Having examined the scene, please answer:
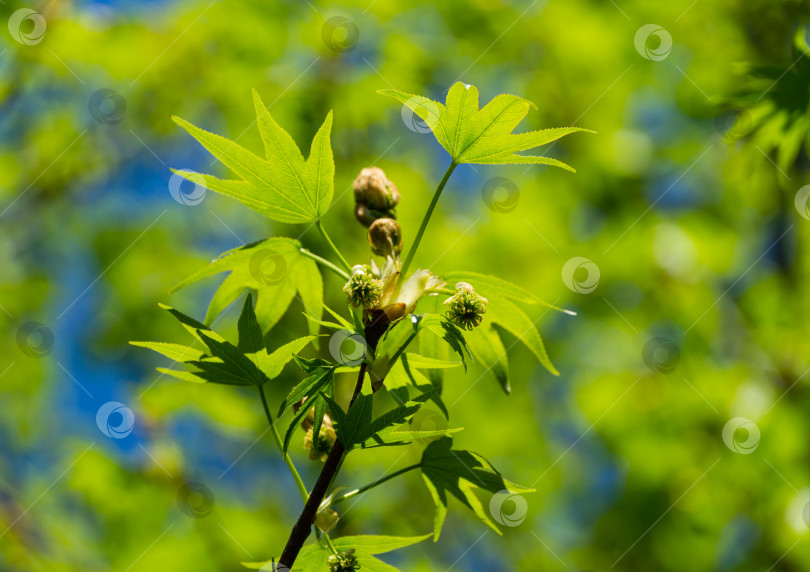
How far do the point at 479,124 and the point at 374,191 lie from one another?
20 cm

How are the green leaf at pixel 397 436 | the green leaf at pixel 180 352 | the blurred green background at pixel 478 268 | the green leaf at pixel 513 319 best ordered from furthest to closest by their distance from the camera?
the blurred green background at pixel 478 268 → the green leaf at pixel 513 319 → the green leaf at pixel 180 352 → the green leaf at pixel 397 436

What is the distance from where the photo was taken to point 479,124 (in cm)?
97

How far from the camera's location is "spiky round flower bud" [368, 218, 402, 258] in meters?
0.97

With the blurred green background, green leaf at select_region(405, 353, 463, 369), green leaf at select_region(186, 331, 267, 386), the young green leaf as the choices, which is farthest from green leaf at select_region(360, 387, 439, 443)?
the blurred green background

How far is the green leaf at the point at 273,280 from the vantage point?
3.35 feet

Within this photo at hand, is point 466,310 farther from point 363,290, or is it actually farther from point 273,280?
point 273,280

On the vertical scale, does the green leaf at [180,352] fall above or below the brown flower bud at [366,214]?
below

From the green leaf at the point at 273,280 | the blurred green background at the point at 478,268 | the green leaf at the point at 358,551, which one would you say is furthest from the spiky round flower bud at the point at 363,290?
the blurred green background at the point at 478,268

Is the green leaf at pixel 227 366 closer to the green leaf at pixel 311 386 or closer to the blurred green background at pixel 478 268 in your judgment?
the green leaf at pixel 311 386

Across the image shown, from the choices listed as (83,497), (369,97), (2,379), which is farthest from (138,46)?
(83,497)

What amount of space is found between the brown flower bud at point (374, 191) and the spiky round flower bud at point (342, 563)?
532 mm

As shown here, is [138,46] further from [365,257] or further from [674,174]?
[674,174]

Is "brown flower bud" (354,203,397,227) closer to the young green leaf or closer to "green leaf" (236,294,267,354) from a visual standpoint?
"green leaf" (236,294,267,354)

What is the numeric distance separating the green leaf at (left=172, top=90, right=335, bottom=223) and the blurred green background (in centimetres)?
188
